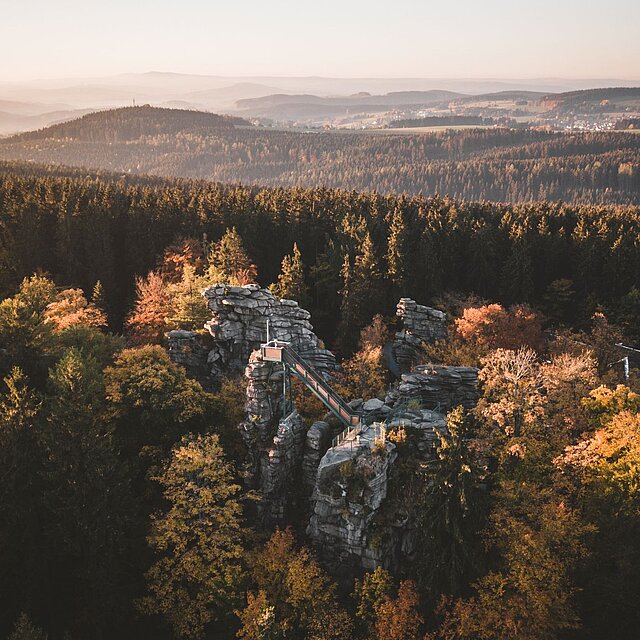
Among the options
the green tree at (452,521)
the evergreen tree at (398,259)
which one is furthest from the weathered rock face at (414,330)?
the green tree at (452,521)

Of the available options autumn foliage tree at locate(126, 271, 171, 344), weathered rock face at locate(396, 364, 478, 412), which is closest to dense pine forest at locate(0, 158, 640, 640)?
weathered rock face at locate(396, 364, 478, 412)

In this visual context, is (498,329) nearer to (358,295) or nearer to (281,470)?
(358,295)

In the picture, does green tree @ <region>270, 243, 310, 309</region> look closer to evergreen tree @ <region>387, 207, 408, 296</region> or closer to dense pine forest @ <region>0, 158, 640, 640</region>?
evergreen tree @ <region>387, 207, 408, 296</region>

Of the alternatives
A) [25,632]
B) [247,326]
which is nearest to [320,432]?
[247,326]

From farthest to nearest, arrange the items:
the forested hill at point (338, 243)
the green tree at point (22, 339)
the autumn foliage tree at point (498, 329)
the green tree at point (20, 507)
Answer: the forested hill at point (338, 243)
the autumn foliage tree at point (498, 329)
the green tree at point (22, 339)
the green tree at point (20, 507)

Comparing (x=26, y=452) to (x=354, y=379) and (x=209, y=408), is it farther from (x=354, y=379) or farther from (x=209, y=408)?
(x=354, y=379)

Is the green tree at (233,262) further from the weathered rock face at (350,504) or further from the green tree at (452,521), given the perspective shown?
the green tree at (452,521)

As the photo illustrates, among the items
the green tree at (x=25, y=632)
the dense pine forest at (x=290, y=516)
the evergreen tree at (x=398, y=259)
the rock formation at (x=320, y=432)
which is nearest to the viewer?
the green tree at (x=25, y=632)
